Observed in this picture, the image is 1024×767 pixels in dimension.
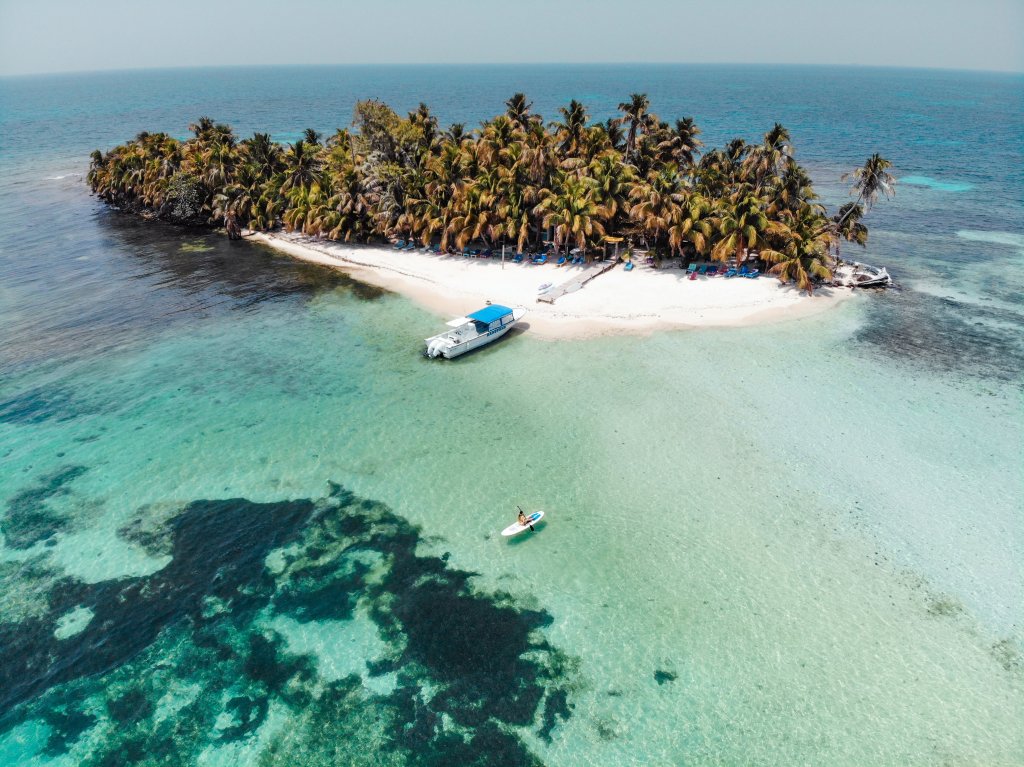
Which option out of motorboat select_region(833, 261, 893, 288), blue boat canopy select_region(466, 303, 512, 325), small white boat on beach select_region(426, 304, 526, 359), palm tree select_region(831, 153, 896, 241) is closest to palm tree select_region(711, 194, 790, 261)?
palm tree select_region(831, 153, 896, 241)

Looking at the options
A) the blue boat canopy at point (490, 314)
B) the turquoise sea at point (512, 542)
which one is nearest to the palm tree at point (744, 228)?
the turquoise sea at point (512, 542)

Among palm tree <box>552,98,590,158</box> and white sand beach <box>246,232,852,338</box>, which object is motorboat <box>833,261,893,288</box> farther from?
palm tree <box>552,98,590,158</box>

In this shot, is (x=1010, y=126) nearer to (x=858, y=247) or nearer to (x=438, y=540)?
(x=858, y=247)

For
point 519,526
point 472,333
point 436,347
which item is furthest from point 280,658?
point 472,333

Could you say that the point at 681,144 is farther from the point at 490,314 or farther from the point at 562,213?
the point at 490,314

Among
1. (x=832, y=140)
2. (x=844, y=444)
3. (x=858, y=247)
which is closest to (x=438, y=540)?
(x=844, y=444)

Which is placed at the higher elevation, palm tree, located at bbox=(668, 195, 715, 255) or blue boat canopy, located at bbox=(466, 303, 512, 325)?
palm tree, located at bbox=(668, 195, 715, 255)
